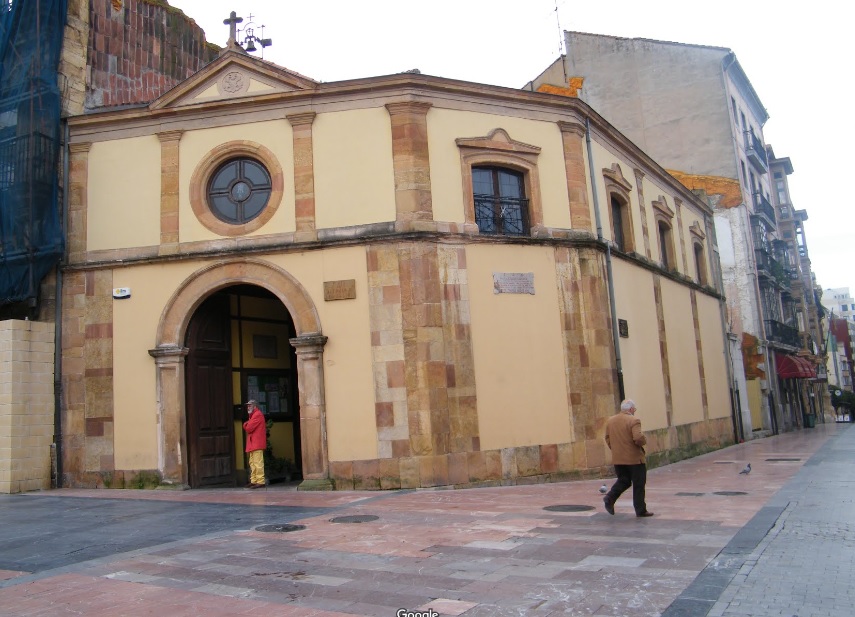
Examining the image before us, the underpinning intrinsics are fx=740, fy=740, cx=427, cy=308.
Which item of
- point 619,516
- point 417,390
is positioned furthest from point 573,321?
point 619,516

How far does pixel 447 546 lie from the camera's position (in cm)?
748

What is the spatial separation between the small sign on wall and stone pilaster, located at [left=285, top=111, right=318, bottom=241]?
11.3 ft

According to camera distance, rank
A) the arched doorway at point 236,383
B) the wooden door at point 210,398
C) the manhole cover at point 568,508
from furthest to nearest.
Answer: the arched doorway at point 236,383 < the wooden door at point 210,398 < the manhole cover at point 568,508

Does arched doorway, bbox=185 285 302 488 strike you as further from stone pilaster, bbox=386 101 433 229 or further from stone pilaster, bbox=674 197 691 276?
stone pilaster, bbox=674 197 691 276

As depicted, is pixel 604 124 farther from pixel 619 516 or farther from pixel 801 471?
pixel 619 516

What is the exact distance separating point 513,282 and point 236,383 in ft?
19.8

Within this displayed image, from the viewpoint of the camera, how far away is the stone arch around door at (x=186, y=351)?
1273 centimetres

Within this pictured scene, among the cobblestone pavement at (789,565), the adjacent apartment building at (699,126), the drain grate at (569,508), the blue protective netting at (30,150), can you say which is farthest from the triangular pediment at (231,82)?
the adjacent apartment building at (699,126)

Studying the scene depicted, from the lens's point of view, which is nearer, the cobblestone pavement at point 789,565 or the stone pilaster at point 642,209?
the cobblestone pavement at point 789,565

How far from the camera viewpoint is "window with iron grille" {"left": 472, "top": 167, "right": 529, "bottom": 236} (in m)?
14.2

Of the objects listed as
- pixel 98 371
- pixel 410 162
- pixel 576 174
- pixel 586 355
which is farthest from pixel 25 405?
pixel 576 174

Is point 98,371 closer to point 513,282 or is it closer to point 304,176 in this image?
point 304,176

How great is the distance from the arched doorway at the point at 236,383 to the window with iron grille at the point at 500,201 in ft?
14.6

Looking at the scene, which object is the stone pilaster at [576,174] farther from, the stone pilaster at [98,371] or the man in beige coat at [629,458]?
the stone pilaster at [98,371]
